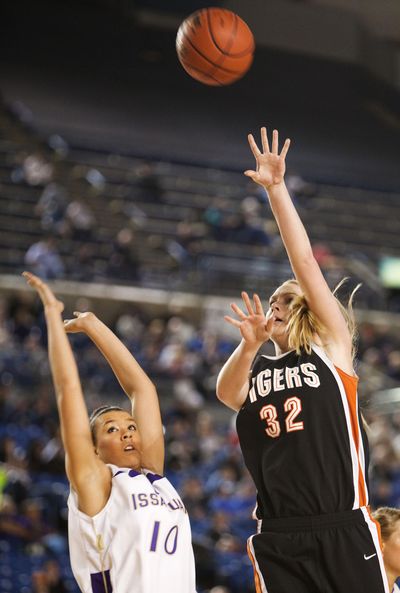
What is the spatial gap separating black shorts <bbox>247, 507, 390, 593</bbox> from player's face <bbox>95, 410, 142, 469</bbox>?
558 millimetres

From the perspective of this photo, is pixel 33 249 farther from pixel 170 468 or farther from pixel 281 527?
pixel 281 527

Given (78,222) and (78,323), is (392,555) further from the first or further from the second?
(78,222)

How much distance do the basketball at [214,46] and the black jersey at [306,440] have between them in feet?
5.22

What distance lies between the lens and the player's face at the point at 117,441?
367 centimetres

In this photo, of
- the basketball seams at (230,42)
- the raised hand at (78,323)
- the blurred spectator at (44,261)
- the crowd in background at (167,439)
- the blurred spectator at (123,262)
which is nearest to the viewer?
the raised hand at (78,323)

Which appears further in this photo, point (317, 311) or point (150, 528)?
point (317, 311)

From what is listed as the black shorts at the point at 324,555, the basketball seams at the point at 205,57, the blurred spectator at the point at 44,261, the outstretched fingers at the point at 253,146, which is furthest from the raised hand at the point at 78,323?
the blurred spectator at the point at 44,261

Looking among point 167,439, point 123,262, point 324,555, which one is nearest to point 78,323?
point 324,555

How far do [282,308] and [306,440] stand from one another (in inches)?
21.6

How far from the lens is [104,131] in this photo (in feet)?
66.6

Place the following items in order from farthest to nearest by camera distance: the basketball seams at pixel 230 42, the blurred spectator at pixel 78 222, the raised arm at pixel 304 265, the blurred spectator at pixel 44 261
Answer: the blurred spectator at pixel 78 222
the blurred spectator at pixel 44 261
the basketball seams at pixel 230 42
the raised arm at pixel 304 265

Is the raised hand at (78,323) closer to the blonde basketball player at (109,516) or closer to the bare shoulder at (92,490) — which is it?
the blonde basketball player at (109,516)

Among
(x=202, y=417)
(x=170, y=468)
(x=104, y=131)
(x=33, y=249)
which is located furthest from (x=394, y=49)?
(x=170, y=468)

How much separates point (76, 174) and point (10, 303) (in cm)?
498
